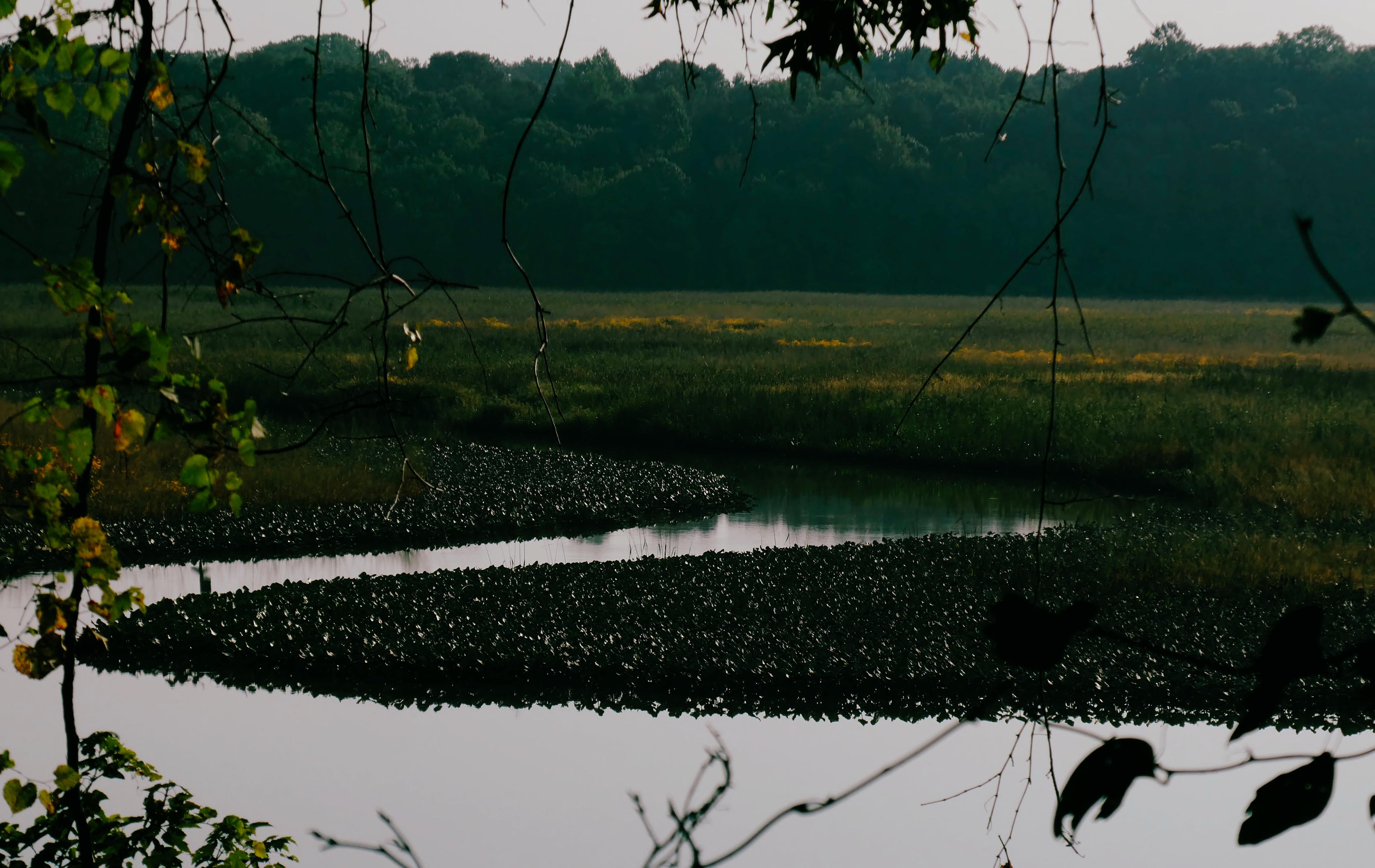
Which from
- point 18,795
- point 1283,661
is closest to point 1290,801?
point 1283,661

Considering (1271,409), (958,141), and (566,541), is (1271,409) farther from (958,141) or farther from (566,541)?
(958,141)

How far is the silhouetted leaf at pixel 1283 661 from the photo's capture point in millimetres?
954

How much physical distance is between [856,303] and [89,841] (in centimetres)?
4880

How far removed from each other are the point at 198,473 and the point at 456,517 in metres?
12.2

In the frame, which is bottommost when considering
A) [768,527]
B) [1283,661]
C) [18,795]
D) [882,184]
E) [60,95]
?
[768,527]

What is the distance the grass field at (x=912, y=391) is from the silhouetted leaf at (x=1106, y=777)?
8.87m

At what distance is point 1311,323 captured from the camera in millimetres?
889

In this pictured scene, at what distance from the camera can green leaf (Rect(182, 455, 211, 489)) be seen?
7.70 ft

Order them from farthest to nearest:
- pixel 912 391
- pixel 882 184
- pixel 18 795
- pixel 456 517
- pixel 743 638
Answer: pixel 882 184, pixel 912 391, pixel 456 517, pixel 743 638, pixel 18 795

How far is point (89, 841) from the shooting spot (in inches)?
115

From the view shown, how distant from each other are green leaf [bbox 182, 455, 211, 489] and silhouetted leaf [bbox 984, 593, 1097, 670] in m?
1.72

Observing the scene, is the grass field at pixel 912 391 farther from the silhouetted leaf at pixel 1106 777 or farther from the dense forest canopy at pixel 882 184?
the dense forest canopy at pixel 882 184

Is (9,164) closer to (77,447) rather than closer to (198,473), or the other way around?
(77,447)

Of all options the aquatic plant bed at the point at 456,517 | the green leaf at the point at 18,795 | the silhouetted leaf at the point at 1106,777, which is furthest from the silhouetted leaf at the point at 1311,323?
the aquatic plant bed at the point at 456,517
